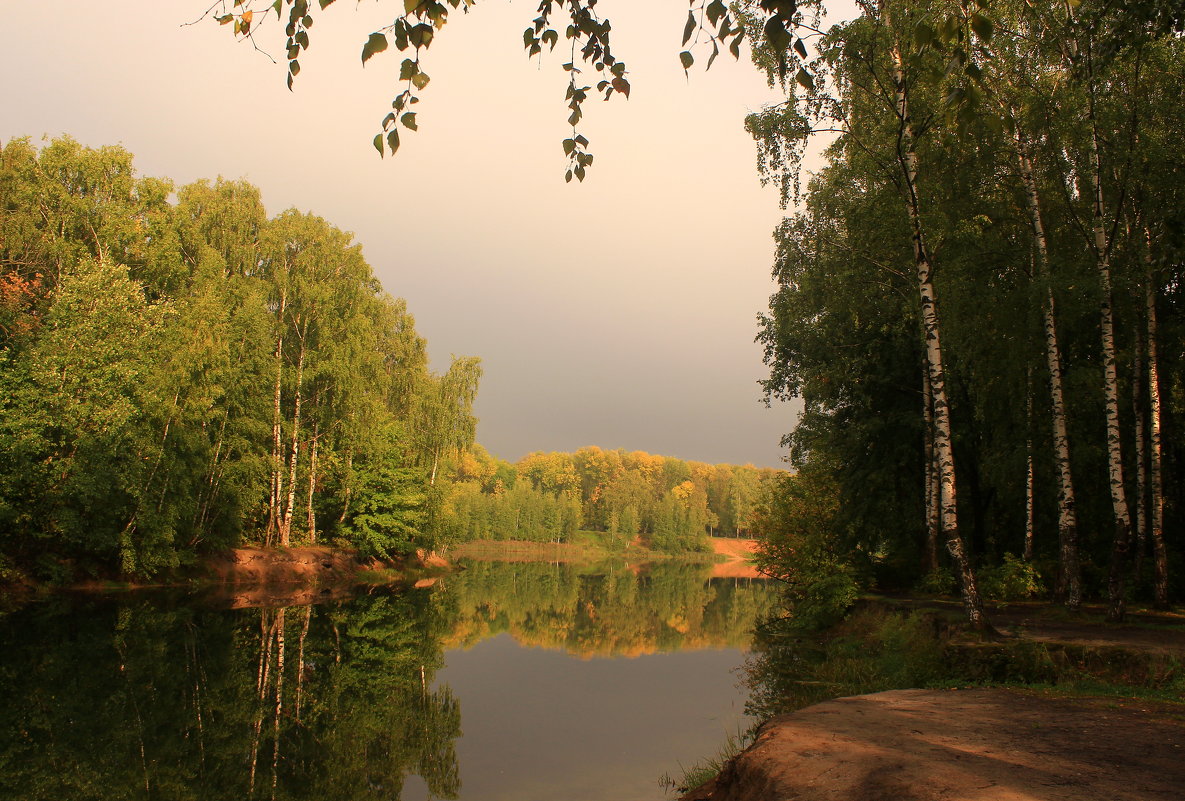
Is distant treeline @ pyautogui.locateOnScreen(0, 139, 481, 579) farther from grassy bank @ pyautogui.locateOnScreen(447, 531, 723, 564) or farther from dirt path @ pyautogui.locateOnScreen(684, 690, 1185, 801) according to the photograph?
grassy bank @ pyautogui.locateOnScreen(447, 531, 723, 564)

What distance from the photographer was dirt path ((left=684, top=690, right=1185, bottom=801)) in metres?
5.39

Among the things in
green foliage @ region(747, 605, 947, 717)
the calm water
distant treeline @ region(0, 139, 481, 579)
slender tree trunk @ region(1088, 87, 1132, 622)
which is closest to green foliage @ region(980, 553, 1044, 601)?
green foliage @ region(747, 605, 947, 717)

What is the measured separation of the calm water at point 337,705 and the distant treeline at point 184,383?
3642 mm

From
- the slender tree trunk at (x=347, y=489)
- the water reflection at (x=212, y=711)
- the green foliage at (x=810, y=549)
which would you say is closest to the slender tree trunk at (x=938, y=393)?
the green foliage at (x=810, y=549)

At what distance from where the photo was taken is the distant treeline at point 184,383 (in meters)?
23.2

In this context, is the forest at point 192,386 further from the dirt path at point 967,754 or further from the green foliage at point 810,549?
the dirt path at point 967,754

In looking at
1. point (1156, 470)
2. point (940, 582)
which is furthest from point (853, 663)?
point (1156, 470)

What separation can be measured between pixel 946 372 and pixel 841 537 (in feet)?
19.6

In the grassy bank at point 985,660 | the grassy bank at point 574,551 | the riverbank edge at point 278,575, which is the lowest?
the grassy bank at point 574,551

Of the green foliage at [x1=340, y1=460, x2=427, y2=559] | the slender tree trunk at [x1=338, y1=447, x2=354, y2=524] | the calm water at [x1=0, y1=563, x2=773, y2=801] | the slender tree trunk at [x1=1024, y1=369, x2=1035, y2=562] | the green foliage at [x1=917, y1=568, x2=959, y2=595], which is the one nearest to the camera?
the calm water at [x1=0, y1=563, x2=773, y2=801]

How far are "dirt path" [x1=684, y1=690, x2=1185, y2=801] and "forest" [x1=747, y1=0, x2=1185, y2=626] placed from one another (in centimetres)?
430

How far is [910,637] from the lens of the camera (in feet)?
45.7

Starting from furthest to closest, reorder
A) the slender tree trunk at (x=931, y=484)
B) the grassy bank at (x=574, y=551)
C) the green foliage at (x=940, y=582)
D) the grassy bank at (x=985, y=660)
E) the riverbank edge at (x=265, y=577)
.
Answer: the grassy bank at (x=574, y=551), the riverbank edge at (x=265, y=577), the slender tree trunk at (x=931, y=484), the green foliage at (x=940, y=582), the grassy bank at (x=985, y=660)

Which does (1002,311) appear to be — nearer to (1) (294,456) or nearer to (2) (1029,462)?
(2) (1029,462)
